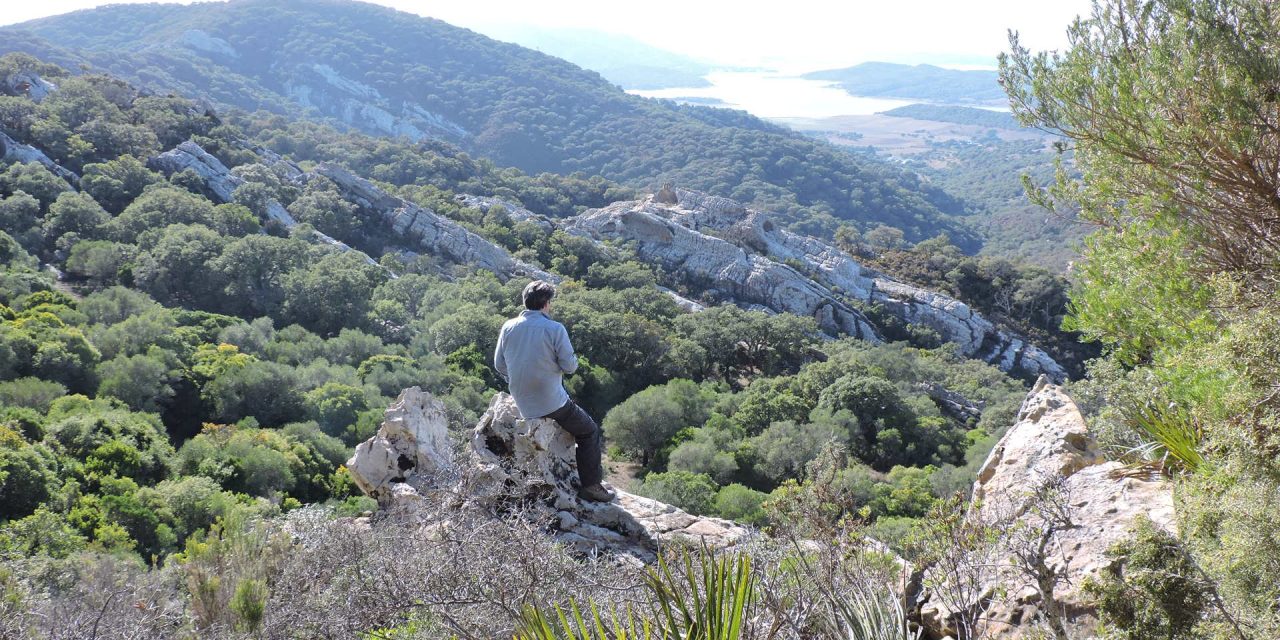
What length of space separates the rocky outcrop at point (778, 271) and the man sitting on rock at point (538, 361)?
3173cm

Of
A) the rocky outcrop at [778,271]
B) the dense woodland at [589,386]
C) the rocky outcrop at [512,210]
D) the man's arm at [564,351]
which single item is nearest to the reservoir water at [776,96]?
the rocky outcrop at [778,271]

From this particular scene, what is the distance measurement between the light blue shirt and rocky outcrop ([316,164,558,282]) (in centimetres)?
2861

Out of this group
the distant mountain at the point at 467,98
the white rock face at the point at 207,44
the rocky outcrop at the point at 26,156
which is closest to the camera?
the rocky outcrop at the point at 26,156

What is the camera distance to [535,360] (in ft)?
15.9

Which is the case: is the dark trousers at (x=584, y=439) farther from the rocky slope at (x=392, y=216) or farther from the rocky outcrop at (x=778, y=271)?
the rocky outcrop at (x=778, y=271)

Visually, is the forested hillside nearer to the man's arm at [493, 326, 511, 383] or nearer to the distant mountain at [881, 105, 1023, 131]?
the man's arm at [493, 326, 511, 383]

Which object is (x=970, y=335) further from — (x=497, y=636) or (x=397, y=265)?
(x=497, y=636)

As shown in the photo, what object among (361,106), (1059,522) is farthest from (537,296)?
(361,106)

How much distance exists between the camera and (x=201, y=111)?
156 feet

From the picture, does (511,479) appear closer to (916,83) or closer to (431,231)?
(431,231)

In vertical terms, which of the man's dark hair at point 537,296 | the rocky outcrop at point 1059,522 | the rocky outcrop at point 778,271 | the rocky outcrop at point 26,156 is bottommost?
the rocky outcrop at point 778,271

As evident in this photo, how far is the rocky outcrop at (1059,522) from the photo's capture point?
338cm

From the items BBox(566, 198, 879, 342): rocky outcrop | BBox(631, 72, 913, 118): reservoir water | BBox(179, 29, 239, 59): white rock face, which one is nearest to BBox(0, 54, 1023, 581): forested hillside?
BBox(566, 198, 879, 342): rocky outcrop

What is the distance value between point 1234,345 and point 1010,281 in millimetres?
44854
